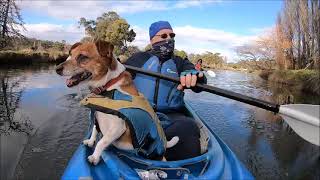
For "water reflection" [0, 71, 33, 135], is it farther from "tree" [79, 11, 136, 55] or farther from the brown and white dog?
"tree" [79, 11, 136, 55]

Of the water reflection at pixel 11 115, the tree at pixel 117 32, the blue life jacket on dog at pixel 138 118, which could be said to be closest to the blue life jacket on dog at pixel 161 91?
the blue life jacket on dog at pixel 138 118

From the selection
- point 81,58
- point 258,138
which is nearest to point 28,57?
point 258,138

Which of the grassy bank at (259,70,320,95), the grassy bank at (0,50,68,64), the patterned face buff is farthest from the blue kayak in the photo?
the grassy bank at (0,50,68,64)

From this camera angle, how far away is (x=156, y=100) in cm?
471

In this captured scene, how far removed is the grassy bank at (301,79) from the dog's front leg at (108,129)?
17.1 metres

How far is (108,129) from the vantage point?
10.5 ft

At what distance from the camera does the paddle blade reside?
3.28 m

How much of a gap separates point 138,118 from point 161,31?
5.93 ft

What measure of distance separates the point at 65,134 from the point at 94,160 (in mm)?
4323

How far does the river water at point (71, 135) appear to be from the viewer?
18.2 feet

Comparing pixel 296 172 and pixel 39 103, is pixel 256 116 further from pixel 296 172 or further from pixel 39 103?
pixel 296 172

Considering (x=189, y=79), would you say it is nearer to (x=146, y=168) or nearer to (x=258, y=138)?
(x=146, y=168)

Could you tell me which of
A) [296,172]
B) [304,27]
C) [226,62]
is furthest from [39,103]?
[226,62]

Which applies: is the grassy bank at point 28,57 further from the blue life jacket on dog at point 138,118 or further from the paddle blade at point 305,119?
the paddle blade at point 305,119
